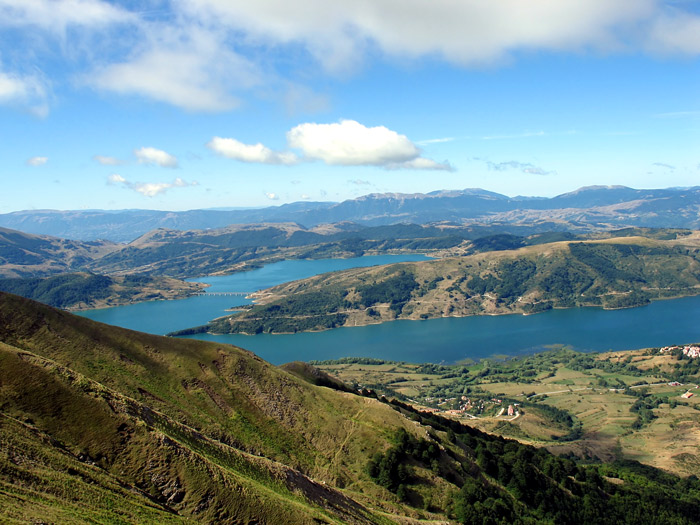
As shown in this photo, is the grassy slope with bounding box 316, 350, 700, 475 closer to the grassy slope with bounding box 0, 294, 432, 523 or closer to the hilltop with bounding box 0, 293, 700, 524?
the hilltop with bounding box 0, 293, 700, 524

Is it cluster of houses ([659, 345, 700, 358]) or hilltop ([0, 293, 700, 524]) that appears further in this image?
cluster of houses ([659, 345, 700, 358])

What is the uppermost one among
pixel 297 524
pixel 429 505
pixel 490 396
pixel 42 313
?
pixel 42 313

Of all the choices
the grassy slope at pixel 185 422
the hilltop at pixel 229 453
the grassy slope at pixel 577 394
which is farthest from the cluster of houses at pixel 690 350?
the grassy slope at pixel 185 422

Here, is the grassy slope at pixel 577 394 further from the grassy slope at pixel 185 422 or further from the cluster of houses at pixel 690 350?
the grassy slope at pixel 185 422

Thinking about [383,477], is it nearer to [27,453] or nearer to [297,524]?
[297,524]

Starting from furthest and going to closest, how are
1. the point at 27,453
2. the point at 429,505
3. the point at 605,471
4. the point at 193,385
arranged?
the point at 605,471 < the point at 193,385 < the point at 429,505 < the point at 27,453

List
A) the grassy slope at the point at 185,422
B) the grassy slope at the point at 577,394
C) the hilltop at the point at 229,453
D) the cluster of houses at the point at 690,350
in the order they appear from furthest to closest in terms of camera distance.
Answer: the cluster of houses at the point at 690,350 → the grassy slope at the point at 577,394 → the grassy slope at the point at 185,422 → the hilltop at the point at 229,453

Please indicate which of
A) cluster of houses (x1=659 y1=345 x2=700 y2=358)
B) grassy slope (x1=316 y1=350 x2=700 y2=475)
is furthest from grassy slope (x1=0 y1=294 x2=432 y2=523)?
cluster of houses (x1=659 y1=345 x2=700 y2=358)

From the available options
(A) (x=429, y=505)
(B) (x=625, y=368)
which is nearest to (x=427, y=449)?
(A) (x=429, y=505)
